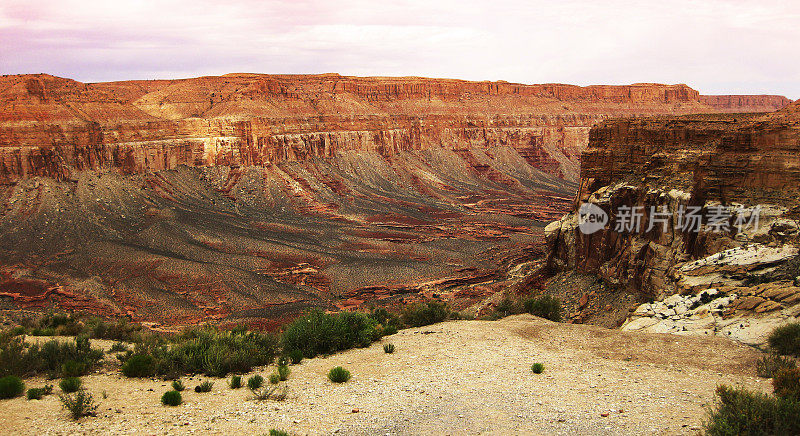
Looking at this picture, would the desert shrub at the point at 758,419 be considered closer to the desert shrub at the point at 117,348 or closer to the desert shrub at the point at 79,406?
the desert shrub at the point at 79,406

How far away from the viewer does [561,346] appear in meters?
14.7

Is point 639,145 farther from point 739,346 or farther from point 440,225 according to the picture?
point 440,225

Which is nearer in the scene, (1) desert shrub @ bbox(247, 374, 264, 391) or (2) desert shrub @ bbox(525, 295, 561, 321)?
(1) desert shrub @ bbox(247, 374, 264, 391)

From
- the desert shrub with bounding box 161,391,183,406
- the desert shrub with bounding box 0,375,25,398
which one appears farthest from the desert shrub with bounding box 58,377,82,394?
the desert shrub with bounding box 161,391,183,406

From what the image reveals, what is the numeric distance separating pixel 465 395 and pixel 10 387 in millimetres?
9330

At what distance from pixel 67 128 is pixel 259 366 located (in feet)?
168

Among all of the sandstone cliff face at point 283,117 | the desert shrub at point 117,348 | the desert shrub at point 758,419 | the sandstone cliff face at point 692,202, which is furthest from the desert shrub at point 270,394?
the sandstone cliff face at point 283,117

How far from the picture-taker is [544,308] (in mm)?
21141

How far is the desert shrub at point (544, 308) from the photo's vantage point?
68.9 feet

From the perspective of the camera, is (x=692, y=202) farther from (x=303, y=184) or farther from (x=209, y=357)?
(x=303, y=184)

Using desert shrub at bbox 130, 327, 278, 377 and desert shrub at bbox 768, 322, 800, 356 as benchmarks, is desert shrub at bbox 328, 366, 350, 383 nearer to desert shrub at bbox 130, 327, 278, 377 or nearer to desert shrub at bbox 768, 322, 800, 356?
desert shrub at bbox 130, 327, 278, 377

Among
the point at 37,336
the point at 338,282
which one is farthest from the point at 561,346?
the point at 338,282

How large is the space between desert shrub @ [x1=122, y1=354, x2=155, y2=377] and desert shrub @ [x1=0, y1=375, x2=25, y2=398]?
2.11 meters

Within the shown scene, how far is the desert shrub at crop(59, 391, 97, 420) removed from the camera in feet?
31.7
